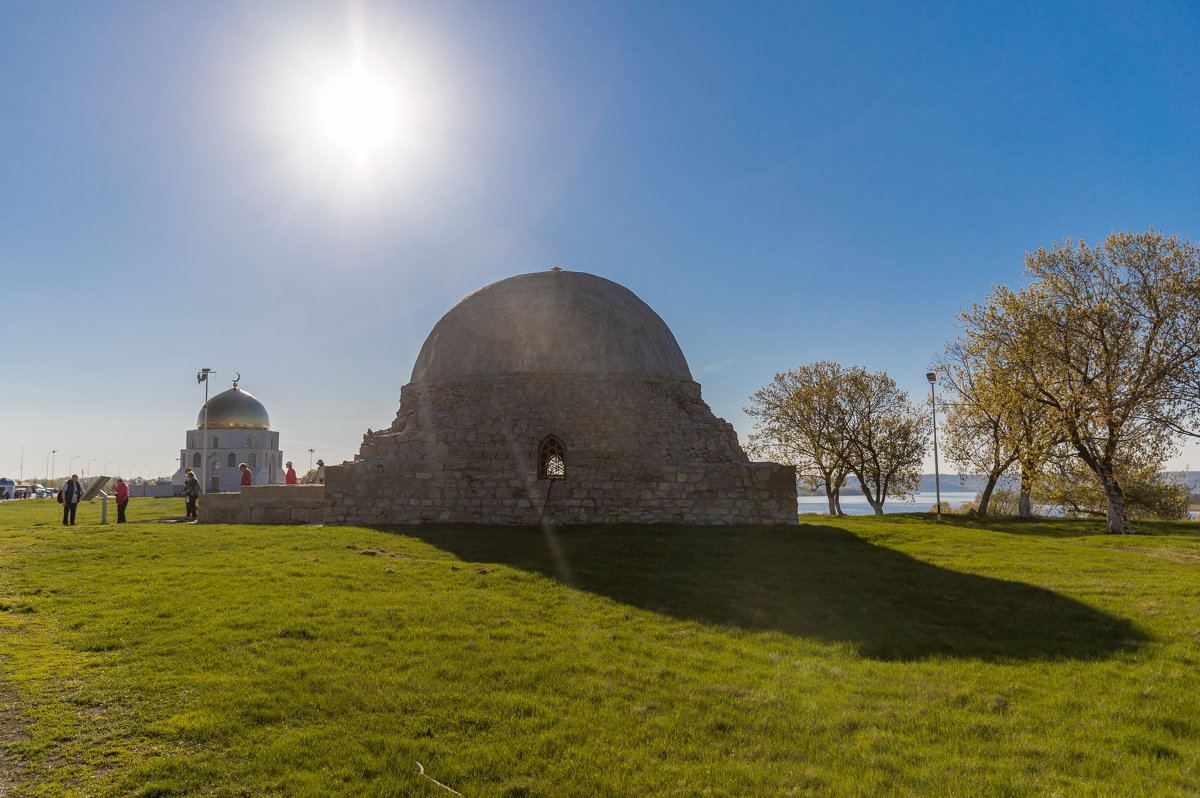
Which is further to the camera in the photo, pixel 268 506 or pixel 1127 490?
pixel 1127 490

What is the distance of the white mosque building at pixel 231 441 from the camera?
172 ft

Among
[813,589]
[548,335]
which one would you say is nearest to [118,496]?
[548,335]

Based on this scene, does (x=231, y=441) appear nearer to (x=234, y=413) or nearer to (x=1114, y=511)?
(x=234, y=413)

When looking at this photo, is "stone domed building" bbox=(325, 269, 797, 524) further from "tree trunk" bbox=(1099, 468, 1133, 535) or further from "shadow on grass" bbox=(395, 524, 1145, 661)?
"tree trunk" bbox=(1099, 468, 1133, 535)

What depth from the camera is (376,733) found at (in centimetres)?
483

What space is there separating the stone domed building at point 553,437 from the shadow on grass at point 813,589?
1.35 metres

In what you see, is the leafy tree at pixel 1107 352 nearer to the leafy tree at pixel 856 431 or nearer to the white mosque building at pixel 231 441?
the leafy tree at pixel 856 431

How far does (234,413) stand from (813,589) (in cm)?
5416

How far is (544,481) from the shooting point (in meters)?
17.3

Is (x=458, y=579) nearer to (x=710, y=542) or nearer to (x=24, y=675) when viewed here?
(x=24, y=675)

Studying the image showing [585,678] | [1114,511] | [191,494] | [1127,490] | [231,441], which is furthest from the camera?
[231,441]

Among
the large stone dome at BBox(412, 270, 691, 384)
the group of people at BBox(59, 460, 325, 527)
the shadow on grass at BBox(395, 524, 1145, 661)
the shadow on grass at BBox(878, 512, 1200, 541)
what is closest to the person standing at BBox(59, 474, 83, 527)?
the group of people at BBox(59, 460, 325, 527)

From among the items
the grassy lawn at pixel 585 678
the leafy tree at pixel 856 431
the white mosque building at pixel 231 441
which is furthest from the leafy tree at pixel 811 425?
the white mosque building at pixel 231 441

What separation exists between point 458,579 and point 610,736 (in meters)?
5.63
